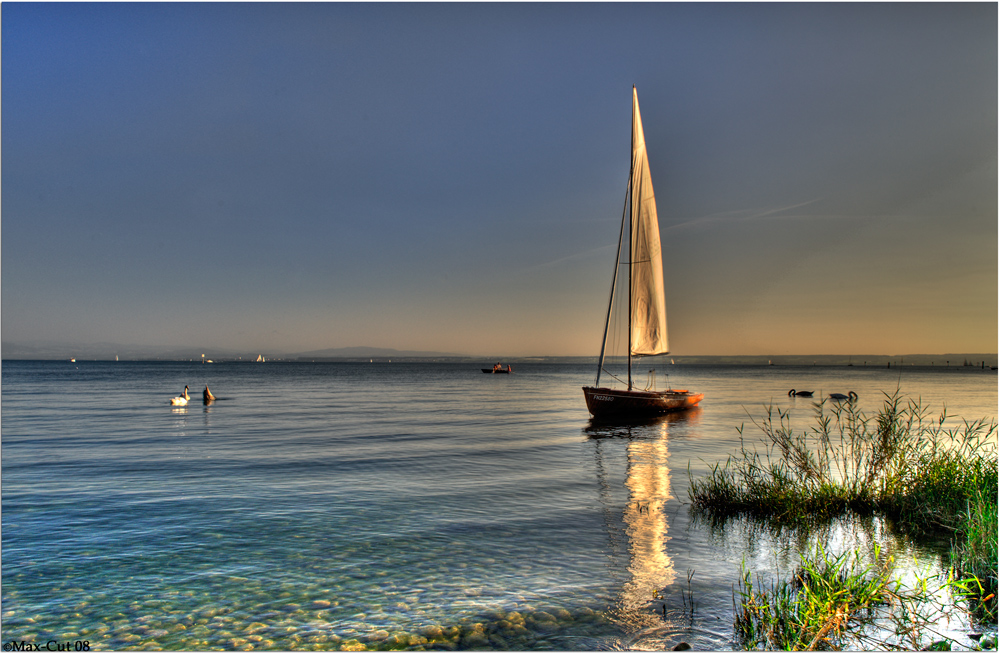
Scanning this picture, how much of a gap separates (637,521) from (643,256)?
77.6ft

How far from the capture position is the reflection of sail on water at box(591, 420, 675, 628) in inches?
318

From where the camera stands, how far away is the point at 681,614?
7.38 meters

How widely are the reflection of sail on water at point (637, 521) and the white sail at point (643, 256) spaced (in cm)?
1080

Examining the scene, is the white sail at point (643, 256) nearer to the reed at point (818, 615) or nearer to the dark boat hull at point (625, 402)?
the dark boat hull at point (625, 402)

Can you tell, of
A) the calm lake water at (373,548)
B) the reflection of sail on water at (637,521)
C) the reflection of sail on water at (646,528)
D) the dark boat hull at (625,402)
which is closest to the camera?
the calm lake water at (373,548)

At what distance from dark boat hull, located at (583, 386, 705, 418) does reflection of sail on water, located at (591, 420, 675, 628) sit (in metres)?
6.73

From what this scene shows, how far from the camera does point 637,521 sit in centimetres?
1217

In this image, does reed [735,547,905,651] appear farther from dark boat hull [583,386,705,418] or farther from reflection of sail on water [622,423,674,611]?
dark boat hull [583,386,705,418]

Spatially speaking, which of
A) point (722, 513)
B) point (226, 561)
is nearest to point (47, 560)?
point (226, 561)

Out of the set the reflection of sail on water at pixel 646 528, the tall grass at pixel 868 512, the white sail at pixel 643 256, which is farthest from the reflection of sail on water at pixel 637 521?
the white sail at pixel 643 256

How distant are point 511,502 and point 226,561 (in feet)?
21.5

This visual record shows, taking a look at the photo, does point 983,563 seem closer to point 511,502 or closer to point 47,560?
point 511,502

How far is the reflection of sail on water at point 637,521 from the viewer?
8070 millimetres

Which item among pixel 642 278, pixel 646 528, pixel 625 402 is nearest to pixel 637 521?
pixel 646 528
